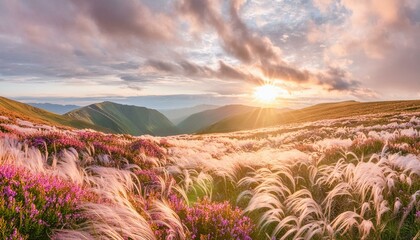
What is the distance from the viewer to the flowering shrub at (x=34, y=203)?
327 centimetres

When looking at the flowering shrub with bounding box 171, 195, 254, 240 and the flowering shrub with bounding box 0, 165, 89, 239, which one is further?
the flowering shrub with bounding box 171, 195, 254, 240

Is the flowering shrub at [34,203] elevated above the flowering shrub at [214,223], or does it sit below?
above

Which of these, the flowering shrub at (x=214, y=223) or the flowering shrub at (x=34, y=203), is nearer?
the flowering shrub at (x=34, y=203)

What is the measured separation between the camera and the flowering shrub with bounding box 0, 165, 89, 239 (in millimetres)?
3273

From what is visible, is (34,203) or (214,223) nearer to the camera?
(34,203)

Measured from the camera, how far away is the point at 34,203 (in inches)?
147

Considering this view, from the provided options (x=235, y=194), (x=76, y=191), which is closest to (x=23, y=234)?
(x=76, y=191)

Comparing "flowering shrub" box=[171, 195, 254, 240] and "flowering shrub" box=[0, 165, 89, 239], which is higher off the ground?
"flowering shrub" box=[0, 165, 89, 239]

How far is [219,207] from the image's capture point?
482 centimetres

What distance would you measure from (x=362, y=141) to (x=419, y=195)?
19.1 feet

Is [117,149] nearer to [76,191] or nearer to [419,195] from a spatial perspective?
[76,191]

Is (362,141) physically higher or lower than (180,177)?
higher

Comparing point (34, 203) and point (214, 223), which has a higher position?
point (34, 203)

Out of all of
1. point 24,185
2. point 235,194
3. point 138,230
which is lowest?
point 235,194
